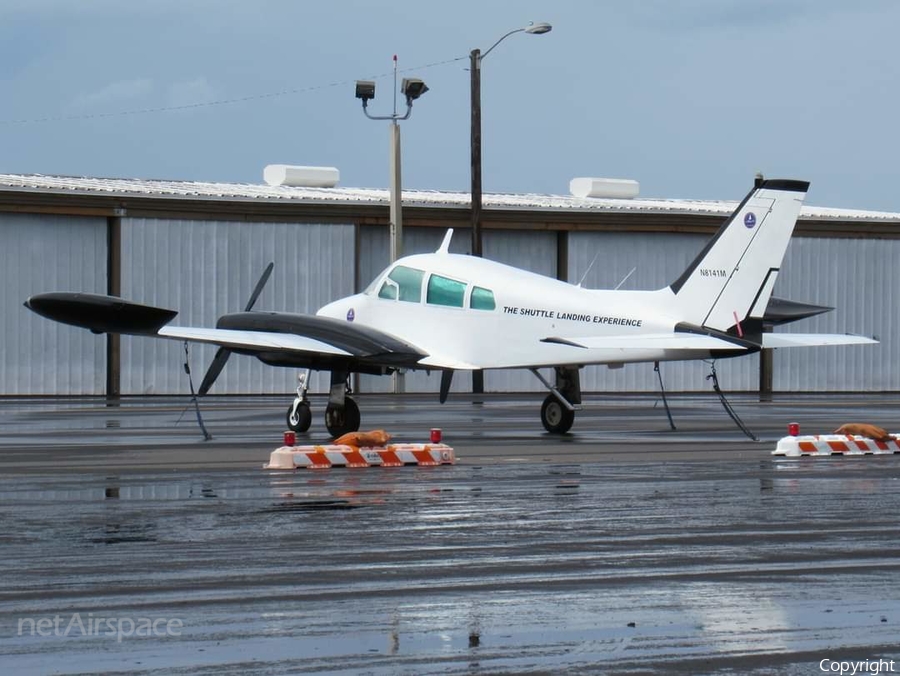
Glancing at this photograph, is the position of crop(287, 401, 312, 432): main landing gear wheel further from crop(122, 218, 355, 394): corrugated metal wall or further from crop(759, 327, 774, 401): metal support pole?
crop(759, 327, 774, 401): metal support pole

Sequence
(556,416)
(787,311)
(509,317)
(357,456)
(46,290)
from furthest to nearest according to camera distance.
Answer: (46,290) → (787,311) → (556,416) → (509,317) → (357,456)

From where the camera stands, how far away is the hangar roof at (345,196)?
44562 millimetres

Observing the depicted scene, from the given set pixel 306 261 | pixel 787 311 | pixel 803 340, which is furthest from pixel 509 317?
pixel 306 261

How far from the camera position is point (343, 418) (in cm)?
2478

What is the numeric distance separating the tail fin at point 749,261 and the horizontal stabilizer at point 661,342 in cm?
52

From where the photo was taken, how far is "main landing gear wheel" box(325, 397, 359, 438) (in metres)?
24.8

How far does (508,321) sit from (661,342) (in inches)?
103

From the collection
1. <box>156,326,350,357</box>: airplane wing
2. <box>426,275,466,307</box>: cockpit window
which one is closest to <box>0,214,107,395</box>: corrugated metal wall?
<box>156,326,350,357</box>: airplane wing

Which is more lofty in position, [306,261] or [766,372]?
[306,261]

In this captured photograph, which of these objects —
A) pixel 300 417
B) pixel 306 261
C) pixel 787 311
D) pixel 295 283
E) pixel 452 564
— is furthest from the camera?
pixel 306 261

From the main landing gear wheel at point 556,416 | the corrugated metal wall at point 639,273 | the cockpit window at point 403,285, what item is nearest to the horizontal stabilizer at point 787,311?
the main landing gear wheel at point 556,416

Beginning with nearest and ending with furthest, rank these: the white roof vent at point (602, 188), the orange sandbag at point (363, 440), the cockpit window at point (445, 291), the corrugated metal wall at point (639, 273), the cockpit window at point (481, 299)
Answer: the orange sandbag at point (363, 440)
the cockpit window at point (481, 299)
the cockpit window at point (445, 291)
the corrugated metal wall at point (639, 273)
the white roof vent at point (602, 188)

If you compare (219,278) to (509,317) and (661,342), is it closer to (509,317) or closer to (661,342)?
(509,317)

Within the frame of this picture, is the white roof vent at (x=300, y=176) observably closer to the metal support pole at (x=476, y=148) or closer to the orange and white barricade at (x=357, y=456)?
the metal support pole at (x=476, y=148)
